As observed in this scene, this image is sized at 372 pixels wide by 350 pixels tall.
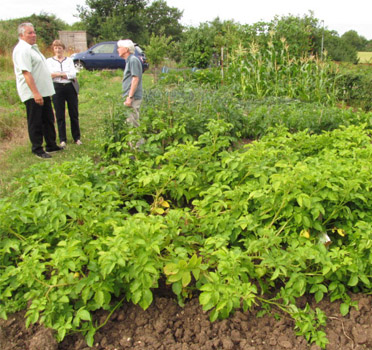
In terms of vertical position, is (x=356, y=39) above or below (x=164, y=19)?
below

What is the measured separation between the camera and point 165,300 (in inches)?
99.2

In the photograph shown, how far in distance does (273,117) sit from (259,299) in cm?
367

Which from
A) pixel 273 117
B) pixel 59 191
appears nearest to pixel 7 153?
pixel 59 191

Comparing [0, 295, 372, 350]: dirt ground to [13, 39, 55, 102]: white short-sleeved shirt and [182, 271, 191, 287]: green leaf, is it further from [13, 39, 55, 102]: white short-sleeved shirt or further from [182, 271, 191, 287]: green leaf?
[13, 39, 55, 102]: white short-sleeved shirt

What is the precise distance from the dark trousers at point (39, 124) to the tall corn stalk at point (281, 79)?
14.7 ft

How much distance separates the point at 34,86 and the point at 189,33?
31.3 ft

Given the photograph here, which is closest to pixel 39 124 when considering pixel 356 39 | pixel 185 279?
pixel 185 279

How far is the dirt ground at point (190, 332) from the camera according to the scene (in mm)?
2184

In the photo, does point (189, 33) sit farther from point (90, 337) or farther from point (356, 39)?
point (356, 39)

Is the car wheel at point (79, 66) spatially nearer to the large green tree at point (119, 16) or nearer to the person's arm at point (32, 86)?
the person's arm at point (32, 86)

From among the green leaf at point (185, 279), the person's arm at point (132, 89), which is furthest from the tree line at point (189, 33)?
the green leaf at point (185, 279)

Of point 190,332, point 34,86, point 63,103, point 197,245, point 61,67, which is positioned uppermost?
point 61,67

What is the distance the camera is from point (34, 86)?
16.5 feet

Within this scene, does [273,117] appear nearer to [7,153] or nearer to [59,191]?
[59,191]
